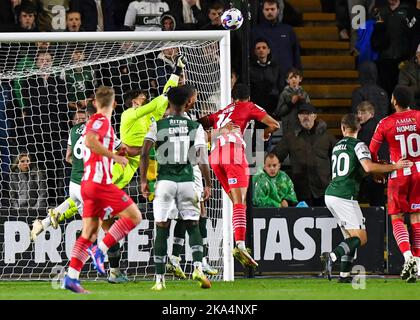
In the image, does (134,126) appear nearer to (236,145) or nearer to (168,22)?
(236,145)

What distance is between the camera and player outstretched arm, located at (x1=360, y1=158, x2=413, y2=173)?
13.4 metres

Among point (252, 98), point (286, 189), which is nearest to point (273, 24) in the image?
point (252, 98)

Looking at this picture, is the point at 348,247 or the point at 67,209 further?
the point at 67,209

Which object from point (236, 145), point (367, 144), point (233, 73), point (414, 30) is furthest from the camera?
point (414, 30)

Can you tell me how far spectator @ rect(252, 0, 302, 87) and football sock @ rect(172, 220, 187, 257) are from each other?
5.18 metres

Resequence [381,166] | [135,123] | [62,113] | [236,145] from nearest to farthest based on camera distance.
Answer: [381,166] < [236,145] < [135,123] < [62,113]

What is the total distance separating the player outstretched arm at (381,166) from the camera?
43.9ft

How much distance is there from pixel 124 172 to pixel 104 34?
5.27ft

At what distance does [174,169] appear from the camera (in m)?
12.2

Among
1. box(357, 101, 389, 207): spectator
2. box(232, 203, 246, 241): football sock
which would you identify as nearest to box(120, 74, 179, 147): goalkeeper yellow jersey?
box(232, 203, 246, 241): football sock

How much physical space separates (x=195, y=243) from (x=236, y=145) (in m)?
2.02

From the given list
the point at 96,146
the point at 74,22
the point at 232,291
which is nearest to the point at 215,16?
the point at 74,22

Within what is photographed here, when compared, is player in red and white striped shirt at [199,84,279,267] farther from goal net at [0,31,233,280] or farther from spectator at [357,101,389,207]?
spectator at [357,101,389,207]

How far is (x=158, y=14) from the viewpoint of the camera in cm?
1777
